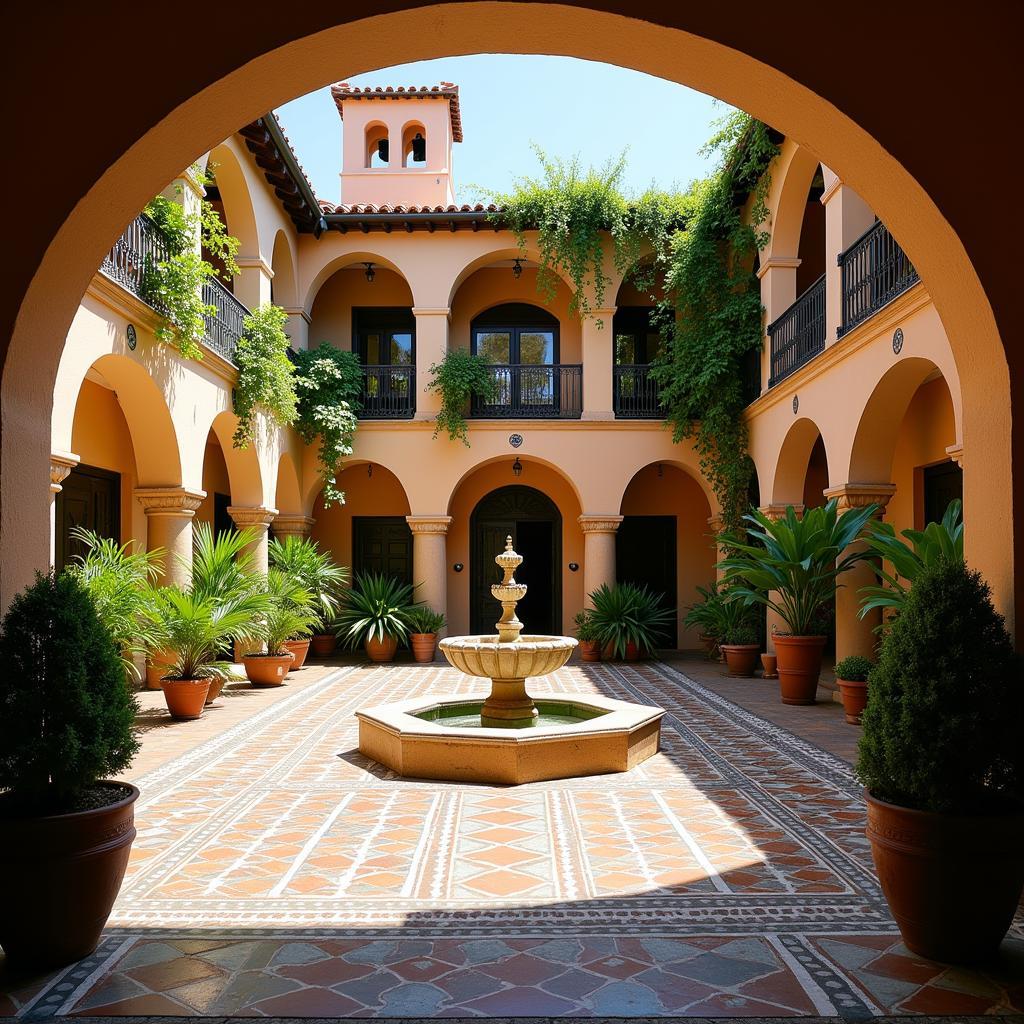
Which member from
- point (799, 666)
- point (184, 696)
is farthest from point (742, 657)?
point (184, 696)

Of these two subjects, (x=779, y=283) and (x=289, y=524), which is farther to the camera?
(x=289, y=524)

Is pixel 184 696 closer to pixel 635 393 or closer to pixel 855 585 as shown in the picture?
pixel 855 585

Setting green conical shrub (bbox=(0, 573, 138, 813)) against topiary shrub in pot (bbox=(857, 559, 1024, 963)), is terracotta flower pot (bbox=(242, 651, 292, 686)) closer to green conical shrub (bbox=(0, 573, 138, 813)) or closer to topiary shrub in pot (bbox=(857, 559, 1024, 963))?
green conical shrub (bbox=(0, 573, 138, 813))

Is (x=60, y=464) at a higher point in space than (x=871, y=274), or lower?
lower

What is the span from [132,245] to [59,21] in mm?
6439

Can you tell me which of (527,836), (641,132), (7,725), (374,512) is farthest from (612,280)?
(7,725)

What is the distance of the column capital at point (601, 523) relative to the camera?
16.9 m

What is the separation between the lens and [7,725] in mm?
3529

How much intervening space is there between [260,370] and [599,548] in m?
6.78

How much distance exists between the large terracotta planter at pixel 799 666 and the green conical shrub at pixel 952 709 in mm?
7325

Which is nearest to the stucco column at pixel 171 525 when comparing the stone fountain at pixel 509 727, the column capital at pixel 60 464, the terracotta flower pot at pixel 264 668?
the terracotta flower pot at pixel 264 668

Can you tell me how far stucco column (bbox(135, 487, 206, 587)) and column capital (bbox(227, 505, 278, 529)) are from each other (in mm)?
2550

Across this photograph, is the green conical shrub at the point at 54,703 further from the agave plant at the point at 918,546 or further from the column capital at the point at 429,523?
the column capital at the point at 429,523

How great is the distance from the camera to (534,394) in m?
17.6
